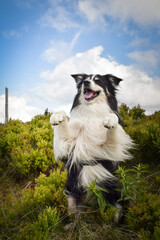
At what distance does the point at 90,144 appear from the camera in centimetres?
231

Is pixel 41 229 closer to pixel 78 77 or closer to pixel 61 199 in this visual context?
pixel 61 199

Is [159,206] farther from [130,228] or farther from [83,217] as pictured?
[83,217]

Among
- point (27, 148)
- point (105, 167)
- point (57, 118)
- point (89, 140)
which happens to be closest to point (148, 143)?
point (105, 167)

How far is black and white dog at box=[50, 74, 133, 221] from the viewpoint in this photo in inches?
90.3

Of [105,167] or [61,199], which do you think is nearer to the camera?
[105,167]

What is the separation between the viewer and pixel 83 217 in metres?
2.37

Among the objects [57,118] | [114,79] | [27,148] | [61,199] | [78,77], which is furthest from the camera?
[27,148]

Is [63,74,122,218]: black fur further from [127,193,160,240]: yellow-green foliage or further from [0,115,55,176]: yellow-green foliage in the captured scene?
[0,115,55,176]: yellow-green foliage


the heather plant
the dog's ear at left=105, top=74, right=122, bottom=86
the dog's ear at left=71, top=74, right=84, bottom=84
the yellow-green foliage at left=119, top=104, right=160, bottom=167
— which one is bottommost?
the heather plant

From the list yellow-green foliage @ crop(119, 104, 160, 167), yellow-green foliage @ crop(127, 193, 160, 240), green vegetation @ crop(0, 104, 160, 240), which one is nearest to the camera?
yellow-green foliage @ crop(127, 193, 160, 240)

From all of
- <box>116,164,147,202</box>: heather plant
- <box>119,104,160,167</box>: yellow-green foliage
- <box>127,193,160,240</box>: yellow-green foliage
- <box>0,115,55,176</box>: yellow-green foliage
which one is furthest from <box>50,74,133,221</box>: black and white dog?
<box>0,115,55,176</box>: yellow-green foliage

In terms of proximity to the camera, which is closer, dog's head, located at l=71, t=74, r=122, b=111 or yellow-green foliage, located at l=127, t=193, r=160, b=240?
yellow-green foliage, located at l=127, t=193, r=160, b=240

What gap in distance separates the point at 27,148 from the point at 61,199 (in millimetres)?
2218

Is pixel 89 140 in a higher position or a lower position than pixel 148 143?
higher
